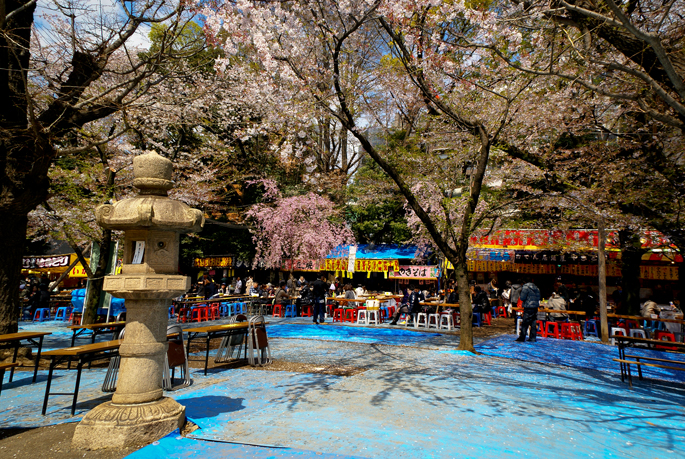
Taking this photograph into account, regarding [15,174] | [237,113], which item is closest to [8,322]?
[15,174]

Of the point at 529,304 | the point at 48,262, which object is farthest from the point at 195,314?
the point at 529,304

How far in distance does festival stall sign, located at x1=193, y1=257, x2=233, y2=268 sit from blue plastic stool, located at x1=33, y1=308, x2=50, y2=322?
10.9m

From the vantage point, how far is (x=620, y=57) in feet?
27.3

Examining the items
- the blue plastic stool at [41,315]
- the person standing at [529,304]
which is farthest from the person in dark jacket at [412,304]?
the blue plastic stool at [41,315]

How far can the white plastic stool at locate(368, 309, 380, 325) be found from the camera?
51.8 ft

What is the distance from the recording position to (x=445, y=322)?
1584cm

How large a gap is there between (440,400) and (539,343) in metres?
7.23

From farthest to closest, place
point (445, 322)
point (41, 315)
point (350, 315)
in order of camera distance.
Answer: point (41, 315), point (350, 315), point (445, 322)

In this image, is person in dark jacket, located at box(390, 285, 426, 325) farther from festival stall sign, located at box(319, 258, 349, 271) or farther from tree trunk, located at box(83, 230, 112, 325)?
tree trunk, located at box(83, 230, 112, 325)

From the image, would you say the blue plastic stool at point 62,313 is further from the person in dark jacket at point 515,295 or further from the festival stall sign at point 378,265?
the person in dark jacket at point 515,295

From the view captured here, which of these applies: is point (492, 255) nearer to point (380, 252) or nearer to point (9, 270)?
point (380, 252)

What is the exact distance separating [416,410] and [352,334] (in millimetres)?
7806

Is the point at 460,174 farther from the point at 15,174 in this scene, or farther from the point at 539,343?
the point at 15,174

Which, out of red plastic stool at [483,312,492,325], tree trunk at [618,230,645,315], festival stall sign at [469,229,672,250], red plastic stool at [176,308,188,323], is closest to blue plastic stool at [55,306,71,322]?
red plastic stool at [176,308,188,323]
